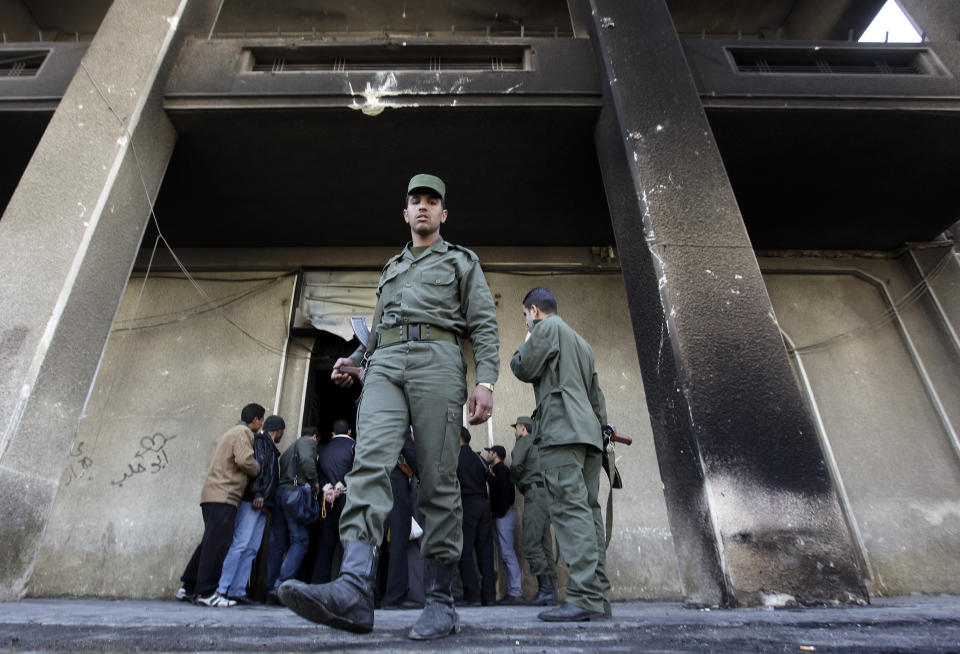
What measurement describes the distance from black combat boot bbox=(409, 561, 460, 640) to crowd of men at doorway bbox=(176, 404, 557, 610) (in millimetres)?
2158

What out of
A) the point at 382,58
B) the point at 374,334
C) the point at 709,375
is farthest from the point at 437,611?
the point at 382,58

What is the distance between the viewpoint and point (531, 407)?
6.18 meters

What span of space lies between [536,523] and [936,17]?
695cm

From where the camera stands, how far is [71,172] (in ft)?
13.7

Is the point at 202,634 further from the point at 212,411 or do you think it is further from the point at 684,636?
the point at 212,411

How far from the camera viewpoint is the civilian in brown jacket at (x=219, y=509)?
174 inches

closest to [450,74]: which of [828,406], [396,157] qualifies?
[396,157]

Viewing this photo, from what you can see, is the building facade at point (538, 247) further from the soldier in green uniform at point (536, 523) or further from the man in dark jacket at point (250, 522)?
the man in dark jacket at point (250, 522)

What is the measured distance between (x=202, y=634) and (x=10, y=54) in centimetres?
631

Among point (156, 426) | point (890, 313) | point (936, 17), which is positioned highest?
point (936, 17)

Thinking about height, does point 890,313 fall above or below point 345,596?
above

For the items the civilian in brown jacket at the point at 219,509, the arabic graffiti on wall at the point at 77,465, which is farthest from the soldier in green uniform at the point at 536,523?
the arabic graffiti on wall at the point at 77,465

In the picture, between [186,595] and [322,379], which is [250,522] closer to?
[186,595]

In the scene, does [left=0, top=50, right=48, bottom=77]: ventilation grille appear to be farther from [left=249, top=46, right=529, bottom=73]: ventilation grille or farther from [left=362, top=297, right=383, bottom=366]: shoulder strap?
[left=362, top=297, right=383, bottom=366]: shoulder strap
